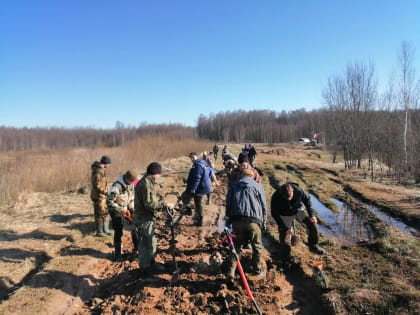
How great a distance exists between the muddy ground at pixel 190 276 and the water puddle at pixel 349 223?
11.1 inches

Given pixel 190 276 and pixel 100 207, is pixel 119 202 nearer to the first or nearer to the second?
pixel 100 207

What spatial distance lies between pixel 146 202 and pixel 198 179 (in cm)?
288

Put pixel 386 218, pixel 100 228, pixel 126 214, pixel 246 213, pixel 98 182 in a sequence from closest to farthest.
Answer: pixel 246 213
pixel 126 214
pixel 98 182
pixel 100 228
pixel 386 218

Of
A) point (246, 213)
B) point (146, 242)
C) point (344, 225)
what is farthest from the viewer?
point (344, 225)

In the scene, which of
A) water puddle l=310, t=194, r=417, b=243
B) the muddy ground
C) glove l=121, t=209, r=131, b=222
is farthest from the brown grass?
water puddle l=310, t=194, r=417, b=243

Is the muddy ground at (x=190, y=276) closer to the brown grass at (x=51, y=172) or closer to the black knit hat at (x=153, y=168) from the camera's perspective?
the black knit hat at (x=153, y=168)

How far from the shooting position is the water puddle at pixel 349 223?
9109 millimetres

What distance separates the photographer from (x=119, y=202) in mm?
6648

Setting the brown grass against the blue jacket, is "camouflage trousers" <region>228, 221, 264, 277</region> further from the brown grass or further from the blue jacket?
the brown grass

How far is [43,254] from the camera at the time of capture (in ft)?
24.3

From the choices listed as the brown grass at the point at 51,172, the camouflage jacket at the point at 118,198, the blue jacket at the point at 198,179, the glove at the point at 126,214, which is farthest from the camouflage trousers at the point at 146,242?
the brown grass at the point at 51,172

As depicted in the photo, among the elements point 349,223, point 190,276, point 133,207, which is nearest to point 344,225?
point 349,223

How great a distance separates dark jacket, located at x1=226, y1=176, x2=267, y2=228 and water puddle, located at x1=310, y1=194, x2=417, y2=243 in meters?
4.21

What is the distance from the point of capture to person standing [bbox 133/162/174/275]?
18.6ft
